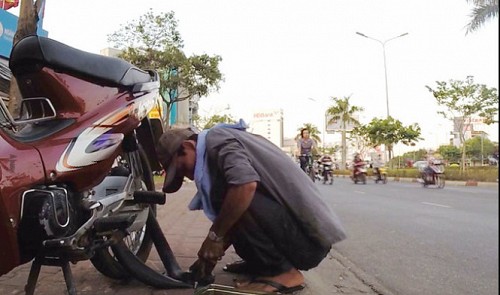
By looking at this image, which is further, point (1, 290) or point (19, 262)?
point (1, 290)

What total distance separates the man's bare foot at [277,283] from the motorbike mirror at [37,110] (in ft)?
4.23

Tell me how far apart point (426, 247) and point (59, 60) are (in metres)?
3.81

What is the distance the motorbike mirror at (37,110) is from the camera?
2.10m

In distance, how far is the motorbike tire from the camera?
2.62 metres

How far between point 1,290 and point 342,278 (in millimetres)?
2192

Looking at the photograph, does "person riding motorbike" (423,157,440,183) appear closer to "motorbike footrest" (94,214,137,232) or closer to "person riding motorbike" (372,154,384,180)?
"person riding motorbike" (372,154,384,180)

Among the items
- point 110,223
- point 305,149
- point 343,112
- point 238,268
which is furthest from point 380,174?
point 343,112

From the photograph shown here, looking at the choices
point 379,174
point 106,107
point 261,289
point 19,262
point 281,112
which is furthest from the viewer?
point 281,112

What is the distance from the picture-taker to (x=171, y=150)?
2.50 metres

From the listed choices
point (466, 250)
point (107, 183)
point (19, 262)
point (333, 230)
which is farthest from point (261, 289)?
point (466, 250)

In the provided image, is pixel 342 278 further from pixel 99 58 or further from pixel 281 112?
pixel 281 112

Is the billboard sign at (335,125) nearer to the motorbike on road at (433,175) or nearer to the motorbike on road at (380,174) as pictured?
the motorbike on road at (380,174)

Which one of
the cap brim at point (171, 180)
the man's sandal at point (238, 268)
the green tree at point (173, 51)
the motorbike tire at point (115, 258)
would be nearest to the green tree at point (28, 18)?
the motorbike tire at point (115, 258)

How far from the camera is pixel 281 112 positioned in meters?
77.9
